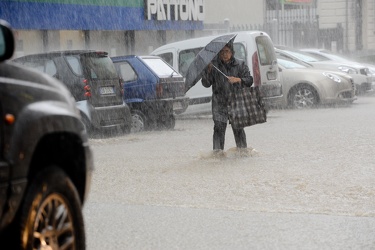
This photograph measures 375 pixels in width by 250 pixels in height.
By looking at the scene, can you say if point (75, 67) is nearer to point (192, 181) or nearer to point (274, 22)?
point (192, 181)

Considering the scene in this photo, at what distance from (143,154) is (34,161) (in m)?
9.30

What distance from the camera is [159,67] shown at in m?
19.2

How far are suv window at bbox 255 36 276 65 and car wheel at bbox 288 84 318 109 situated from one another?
255 centimetres

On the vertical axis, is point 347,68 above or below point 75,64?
below

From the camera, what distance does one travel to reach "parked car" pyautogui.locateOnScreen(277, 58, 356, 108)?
23344 millimetres

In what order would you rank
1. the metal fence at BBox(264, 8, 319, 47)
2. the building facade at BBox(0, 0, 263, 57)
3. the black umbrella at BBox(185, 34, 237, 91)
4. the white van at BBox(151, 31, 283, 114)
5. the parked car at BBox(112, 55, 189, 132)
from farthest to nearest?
1. the metal fence at BBox(264, 8, 319, 47)
2. the building facade at BBox(0, 0, 263, 57)
3. the white van at BBox(151, 31, 283, 114)
4. the parked car at BBox(112, 55, 189, 132)
5. the black umbrella at BBox(185, 34, 237, 91)

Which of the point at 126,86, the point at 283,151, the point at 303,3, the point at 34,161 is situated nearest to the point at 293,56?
Result: the point at 126,86

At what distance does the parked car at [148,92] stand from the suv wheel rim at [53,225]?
44.4ft

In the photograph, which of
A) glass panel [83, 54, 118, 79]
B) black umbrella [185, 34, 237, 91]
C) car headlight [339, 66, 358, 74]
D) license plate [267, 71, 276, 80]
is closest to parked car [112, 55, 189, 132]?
glass panel [83, 54, 118, 79]

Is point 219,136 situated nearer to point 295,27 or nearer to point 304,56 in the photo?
point 304,56

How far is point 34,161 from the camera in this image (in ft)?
16.2

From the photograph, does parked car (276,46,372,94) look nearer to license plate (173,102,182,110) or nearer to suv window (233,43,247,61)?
suv window (233,43,247,61)

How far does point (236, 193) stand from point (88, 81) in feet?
23.3

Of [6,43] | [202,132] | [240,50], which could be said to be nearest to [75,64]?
[202,132]
